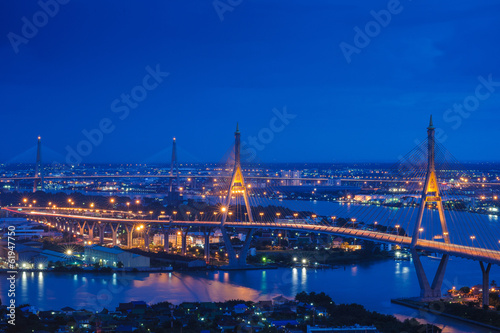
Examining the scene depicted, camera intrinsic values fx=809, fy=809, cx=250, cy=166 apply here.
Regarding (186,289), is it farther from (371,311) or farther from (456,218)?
(456,218)

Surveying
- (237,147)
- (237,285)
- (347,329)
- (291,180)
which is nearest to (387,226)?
(237,147)

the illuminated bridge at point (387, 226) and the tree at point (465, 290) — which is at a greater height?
the illuminated bridge at point (387, 226)

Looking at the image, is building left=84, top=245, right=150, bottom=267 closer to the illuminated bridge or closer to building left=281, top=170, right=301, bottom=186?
the illuminated bridge

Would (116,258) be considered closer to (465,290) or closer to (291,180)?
(465,290)

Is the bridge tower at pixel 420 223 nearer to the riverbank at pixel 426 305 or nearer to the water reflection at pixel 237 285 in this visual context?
the riverbank at pixel 426 305

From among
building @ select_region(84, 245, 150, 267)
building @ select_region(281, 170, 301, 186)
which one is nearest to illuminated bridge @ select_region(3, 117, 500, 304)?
building @ select_region(84, 245, 150, 267)

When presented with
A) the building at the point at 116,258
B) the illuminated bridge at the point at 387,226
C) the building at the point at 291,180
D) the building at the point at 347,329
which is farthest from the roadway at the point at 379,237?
the building at the point at 291,180

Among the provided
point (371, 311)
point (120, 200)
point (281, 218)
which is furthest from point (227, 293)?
point (120, 200)

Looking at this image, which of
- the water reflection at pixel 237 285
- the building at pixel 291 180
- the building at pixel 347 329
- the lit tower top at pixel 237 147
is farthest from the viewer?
the building at pixel 291 180
